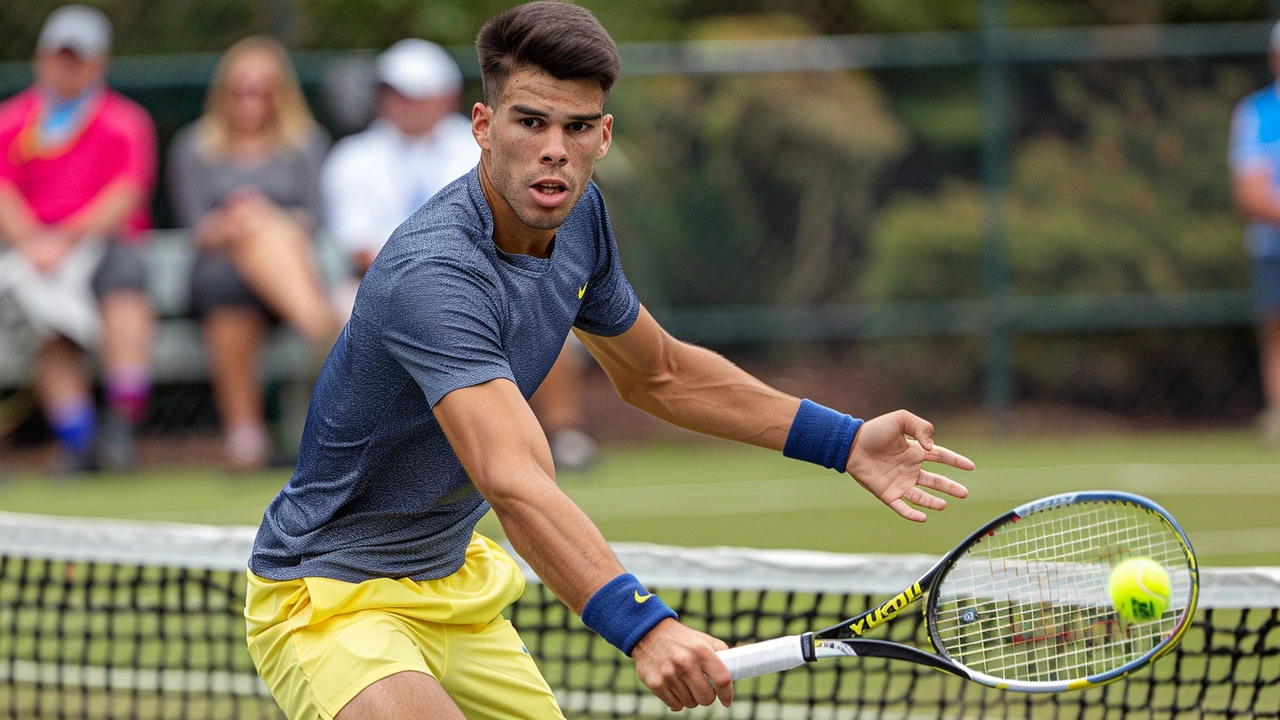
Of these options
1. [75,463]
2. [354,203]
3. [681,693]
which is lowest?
[75,463]

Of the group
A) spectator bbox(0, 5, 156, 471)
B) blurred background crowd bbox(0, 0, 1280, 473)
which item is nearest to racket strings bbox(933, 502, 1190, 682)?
blurred background crowd bbox(0, 0, 1280, 473)

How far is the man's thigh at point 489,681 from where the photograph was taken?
319cm

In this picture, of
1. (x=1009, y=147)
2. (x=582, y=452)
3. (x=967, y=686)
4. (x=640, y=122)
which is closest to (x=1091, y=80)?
(x=1009, y=147)

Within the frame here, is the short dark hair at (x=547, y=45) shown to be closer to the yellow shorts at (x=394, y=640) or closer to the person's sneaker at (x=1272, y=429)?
the yellow shorts at (x=394, y=640)

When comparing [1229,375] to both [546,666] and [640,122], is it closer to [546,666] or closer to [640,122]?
[640,122]

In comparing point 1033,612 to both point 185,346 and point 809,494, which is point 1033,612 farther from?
point 185,346

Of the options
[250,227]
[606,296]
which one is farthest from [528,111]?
[250,227]

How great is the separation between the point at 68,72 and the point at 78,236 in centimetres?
85

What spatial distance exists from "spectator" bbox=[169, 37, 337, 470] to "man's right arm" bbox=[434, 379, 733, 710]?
19.4 feet

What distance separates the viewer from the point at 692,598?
589 centimetres

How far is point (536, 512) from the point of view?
2.72m

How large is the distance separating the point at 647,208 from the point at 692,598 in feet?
15.1

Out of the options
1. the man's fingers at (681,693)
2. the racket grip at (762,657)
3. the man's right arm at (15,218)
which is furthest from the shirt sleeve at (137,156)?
the man's fingers at (681,693)

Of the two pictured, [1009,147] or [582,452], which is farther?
[1009,147]
